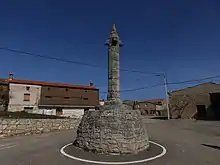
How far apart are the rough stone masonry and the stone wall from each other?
8248 mm

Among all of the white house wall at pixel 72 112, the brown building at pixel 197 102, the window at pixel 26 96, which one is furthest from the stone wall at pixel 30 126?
the brown building at pixel 197 102

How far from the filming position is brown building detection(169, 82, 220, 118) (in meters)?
37.2

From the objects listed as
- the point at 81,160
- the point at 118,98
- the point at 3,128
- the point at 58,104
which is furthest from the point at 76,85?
the point at 81,160

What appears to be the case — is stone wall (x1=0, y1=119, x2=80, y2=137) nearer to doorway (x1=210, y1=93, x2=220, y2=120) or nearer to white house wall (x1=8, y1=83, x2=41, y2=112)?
white house wall (x1=8, y1=83, x2=41, y2=112)

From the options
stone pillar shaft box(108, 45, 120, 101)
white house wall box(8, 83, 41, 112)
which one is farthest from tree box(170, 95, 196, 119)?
stone pillar shaft box(108, 45, 120, 101)

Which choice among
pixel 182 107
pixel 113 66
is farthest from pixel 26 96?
pixel 182 107

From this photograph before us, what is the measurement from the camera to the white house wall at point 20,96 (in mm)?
32969

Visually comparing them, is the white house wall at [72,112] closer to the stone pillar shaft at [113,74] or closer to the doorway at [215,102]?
the doorway at [215,102]

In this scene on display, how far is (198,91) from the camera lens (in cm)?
3862

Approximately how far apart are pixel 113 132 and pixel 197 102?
3221 centimetres

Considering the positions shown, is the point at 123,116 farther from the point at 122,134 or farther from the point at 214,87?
the point at 214,87

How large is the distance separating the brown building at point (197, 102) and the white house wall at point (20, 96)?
81.5ft

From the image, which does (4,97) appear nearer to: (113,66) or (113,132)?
(113,66)

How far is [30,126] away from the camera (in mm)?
18406
